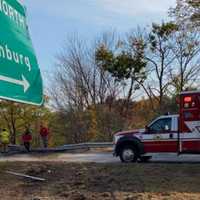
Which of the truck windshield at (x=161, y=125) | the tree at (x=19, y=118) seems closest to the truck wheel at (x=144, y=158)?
the truck windshield at (x=161, y=125)

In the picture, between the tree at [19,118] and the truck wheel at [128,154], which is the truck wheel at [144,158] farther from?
the tree at [19,118]

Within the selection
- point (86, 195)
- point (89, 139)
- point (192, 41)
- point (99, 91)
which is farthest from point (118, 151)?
point (99, 91)

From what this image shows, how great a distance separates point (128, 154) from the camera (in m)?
20.1

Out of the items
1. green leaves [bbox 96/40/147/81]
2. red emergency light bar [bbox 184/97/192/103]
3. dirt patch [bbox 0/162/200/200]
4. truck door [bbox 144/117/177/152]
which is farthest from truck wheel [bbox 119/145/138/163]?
green leaves [bbox 96/40/147/81]

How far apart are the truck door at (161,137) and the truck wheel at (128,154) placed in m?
0.48

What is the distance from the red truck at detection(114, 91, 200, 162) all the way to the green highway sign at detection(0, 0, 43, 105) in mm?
16670

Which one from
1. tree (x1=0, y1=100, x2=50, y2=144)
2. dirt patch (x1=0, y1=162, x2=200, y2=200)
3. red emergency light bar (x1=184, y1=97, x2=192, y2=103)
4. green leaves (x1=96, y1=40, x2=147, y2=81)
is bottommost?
dirt patch (x1=0, y1=162, x2=200, y2=200)

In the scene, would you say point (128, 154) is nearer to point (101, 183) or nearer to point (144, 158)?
point (144, 158)

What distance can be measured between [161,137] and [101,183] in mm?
8232

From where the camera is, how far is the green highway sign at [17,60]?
2512 mm

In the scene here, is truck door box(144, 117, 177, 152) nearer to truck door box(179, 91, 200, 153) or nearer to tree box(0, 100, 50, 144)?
truck door box(179, 91, 200, 153)

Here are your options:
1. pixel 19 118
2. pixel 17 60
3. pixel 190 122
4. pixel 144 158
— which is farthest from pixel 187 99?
pixel 19 118

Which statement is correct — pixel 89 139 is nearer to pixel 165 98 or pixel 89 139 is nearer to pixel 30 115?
pixel 165 98

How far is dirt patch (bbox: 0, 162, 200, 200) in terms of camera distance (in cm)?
1038
